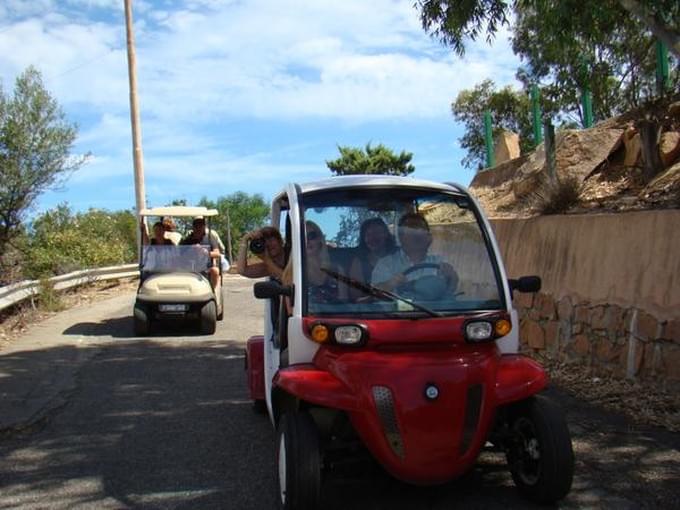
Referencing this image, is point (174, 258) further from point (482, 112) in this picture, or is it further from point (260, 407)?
point (482, 112)

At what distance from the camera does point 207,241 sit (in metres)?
11.9

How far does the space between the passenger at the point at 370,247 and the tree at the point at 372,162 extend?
151 feet

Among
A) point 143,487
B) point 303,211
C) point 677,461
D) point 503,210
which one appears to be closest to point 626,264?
point 677,461

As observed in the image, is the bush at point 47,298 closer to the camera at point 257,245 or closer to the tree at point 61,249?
the tree at point 61,249

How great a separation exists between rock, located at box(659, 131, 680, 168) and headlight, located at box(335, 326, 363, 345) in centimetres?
767

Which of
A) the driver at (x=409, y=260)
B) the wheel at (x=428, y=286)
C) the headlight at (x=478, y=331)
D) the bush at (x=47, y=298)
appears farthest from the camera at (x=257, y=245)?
the bush at (x=47, y=298)

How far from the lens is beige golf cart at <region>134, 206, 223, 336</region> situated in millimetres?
10633

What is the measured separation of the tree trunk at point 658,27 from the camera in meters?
6.53

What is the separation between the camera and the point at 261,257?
5812 millimetres

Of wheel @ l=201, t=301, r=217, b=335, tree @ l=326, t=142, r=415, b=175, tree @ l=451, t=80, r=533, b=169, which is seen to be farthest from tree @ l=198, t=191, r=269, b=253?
wheel @ l=201, t=301, r=217, b=335

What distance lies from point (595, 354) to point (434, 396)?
3.83 meters

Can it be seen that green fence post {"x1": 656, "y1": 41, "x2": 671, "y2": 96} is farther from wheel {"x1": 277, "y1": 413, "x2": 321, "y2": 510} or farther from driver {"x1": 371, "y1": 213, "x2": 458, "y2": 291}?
wheel {"x1": 277, "y1": 413, "x2": 321, "y2": 510}

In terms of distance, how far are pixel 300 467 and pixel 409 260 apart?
149cm

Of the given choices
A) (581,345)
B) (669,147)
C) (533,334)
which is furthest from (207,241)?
(669,147)
